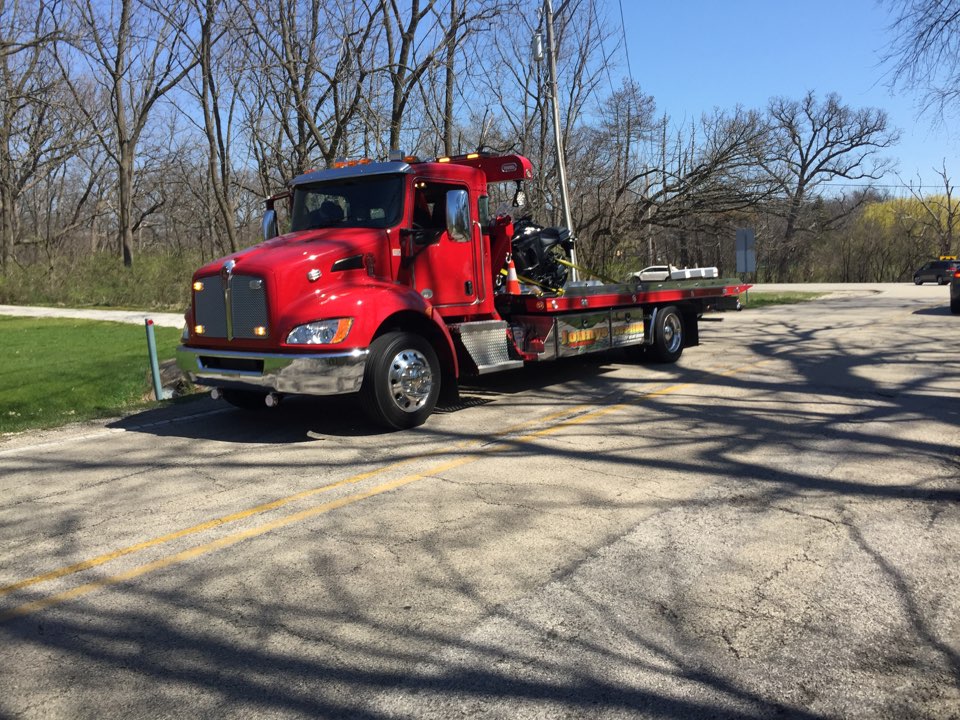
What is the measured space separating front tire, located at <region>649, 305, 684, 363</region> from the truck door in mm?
3972

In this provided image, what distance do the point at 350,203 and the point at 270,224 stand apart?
1.45 metres

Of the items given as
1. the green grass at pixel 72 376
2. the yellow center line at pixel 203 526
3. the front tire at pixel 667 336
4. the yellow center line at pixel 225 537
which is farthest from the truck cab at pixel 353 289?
the front tire at pixel 667 336

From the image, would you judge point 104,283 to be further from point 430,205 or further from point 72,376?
point 430,205

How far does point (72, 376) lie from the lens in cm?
1220

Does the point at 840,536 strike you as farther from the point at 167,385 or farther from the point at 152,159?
the point at 152,159

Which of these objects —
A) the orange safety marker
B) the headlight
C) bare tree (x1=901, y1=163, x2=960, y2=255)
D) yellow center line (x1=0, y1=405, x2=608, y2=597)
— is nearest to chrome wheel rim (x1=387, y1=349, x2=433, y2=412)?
the headlight

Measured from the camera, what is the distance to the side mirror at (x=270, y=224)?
9359 mm

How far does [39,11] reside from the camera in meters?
30.9

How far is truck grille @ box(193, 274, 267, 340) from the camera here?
23.8 ft

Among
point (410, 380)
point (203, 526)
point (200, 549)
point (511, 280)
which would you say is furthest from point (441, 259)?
point (200, 549)

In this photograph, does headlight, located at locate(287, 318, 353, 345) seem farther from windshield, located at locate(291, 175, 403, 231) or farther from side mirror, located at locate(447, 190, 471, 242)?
side mirror, located at locate(447, 190, 471, 242)

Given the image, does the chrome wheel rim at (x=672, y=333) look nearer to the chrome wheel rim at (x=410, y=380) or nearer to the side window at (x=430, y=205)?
the side window at (x=430, y=205)

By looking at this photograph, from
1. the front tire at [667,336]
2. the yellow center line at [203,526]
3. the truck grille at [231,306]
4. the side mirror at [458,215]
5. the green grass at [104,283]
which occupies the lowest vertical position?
the yellow center line at [203,526]

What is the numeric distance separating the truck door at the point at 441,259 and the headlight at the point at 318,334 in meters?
1.35
